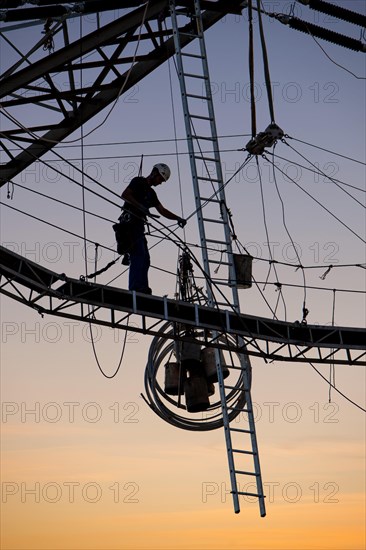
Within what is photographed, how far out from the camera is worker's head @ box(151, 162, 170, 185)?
18.6 meters

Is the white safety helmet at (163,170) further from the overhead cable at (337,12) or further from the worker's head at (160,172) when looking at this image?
the overhead cable at (337,12)

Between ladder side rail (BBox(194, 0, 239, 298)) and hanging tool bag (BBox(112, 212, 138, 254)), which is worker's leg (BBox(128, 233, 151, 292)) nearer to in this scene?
hanging tool bag (BBox(112, 212, 138, 254))

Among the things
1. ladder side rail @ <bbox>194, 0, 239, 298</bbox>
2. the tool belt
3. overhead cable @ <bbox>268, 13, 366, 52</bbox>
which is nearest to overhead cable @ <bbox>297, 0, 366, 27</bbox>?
overhead cable @ <bbox>268, 13, 366, 52</bbox>

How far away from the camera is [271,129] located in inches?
800

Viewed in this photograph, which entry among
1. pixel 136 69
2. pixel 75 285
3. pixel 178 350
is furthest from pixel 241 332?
pixel 136 69

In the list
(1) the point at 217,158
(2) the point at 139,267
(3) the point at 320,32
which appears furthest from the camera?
(3) the point at 320,32

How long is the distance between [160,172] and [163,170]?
5 centimetres

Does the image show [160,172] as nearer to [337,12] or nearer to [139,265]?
[139,265]

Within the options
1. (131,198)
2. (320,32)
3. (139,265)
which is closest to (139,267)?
(139,265)

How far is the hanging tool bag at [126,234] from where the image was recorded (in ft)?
60.2

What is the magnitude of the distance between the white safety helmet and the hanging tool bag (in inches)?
32.6

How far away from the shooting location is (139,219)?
60.3ft

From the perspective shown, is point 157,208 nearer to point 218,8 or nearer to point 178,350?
point 178,350

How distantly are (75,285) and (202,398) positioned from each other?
3161 millimetres
